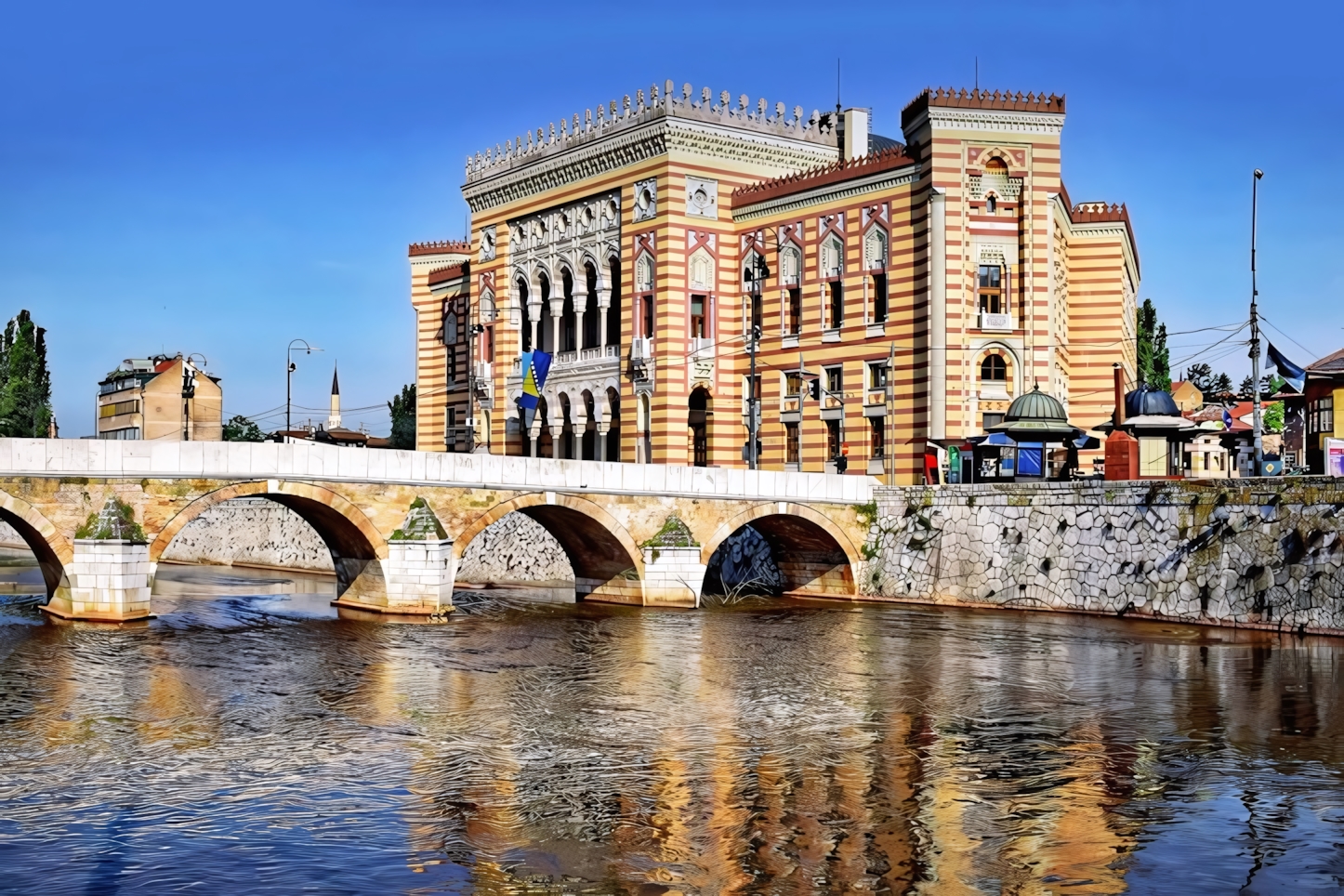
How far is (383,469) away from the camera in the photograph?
1489 inches

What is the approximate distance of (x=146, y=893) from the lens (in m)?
13.6

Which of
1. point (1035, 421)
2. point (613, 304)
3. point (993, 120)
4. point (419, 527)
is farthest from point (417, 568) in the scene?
point (993, 120)

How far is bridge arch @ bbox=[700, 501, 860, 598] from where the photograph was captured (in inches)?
1721

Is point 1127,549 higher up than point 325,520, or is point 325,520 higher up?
point 325,520

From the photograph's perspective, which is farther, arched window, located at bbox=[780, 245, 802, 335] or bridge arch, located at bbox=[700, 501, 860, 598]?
arched window, located at bbox=[780, 245, 802, 335]

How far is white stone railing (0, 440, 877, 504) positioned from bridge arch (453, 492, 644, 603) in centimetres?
50

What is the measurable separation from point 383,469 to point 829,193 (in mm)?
23029

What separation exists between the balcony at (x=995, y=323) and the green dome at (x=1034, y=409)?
524 cm

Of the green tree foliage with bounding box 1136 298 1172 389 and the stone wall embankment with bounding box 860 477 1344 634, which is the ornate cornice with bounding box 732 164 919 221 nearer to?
the stone wall embankment with bounding box 860 477 1344 634

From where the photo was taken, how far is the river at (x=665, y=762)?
1459cm

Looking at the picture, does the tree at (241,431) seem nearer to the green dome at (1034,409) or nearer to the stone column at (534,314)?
the stone column at (534,314)

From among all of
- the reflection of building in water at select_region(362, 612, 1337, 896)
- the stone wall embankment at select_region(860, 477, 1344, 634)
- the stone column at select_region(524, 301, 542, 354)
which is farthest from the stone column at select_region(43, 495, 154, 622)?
the stone column at select_region(524, 301, 542, 354)

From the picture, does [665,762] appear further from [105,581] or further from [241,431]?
[241,431]

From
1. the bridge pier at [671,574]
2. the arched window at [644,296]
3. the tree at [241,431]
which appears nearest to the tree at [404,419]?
the tree at [241,431]
